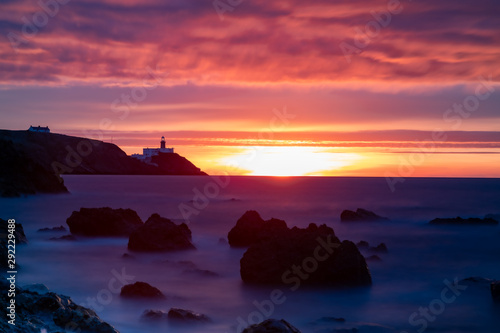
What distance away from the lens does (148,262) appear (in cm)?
2345

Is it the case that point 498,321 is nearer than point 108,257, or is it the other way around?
point 498,321

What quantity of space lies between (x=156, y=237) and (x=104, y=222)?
19.4 feet

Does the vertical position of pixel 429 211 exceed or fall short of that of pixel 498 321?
it exceeds it

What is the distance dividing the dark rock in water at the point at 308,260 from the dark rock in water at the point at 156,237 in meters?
7.66

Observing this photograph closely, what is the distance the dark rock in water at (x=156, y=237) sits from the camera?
24859 millimetres

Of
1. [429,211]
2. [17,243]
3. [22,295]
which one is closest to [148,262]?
[17,243]

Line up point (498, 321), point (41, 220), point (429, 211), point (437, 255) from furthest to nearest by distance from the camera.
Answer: point (429, 211), point (41, 220), point (437, 255), point (498, 321)

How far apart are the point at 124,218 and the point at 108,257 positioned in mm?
5642

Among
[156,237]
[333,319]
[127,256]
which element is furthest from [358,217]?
[333,319]

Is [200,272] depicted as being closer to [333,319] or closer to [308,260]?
[308,260]

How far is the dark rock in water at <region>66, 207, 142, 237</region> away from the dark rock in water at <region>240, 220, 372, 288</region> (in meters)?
12.8

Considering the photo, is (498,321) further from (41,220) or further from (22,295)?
(41,220)

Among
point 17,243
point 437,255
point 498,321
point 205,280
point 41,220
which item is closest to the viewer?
point 498,321

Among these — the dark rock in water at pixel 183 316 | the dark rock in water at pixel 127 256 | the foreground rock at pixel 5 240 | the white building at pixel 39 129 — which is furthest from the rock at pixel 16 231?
the white building at pixel 39 129
